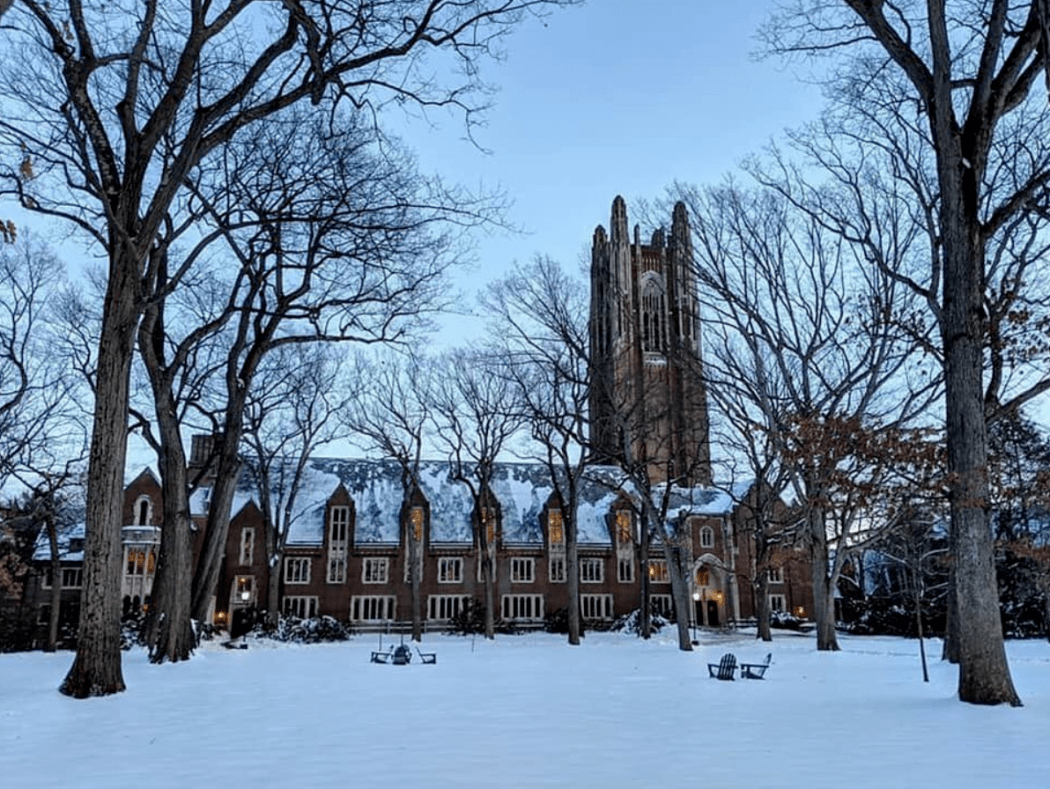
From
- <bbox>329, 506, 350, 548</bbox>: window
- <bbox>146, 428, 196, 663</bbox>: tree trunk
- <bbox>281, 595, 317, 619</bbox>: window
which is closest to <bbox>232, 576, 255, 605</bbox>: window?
<bbox>281, 595, 317, 619</bbox>: window

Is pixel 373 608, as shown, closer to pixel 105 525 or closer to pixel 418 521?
pixel 418 521

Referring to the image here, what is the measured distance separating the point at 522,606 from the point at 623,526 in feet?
25.7

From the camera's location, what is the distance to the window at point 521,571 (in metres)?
46.8

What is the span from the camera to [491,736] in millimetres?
8922

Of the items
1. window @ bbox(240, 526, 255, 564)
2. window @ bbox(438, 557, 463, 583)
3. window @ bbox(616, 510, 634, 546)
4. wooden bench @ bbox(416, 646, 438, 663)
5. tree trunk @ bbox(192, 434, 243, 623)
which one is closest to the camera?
tree trunk @ bbox(192, 434, 243, 623)

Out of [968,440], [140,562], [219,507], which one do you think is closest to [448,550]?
[140,562]

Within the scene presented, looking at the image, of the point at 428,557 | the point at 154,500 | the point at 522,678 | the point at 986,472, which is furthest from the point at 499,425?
the point at 986,472

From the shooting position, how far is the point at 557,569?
155 ft

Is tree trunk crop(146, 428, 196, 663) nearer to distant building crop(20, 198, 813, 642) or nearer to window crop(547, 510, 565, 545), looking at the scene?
distant building crop(20, 198, 813, 642)

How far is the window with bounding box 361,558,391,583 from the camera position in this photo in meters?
45.6

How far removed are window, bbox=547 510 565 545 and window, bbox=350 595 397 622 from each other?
10.0 m

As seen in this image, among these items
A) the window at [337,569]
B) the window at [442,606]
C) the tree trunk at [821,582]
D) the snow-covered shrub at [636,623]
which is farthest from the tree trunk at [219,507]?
the window at [442,606]

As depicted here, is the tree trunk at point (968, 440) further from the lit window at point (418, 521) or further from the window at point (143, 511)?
the window at point (143, 511)

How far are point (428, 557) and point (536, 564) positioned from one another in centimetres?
649
